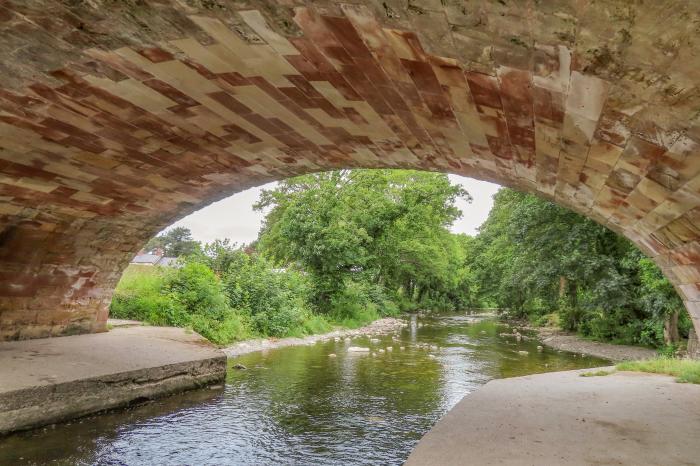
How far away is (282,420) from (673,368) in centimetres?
636

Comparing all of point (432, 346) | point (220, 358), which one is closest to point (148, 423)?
point (220, 358)

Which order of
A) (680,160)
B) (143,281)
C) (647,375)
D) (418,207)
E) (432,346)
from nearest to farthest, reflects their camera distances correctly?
(680,160)
(647,375)
(143,281)
(432,346)
(418,207)

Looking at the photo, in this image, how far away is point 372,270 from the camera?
21.2m

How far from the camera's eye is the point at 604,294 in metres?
13.9

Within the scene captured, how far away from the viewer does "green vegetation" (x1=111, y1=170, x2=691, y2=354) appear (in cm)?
1212

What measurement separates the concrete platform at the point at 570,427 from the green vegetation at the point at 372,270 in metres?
6.93

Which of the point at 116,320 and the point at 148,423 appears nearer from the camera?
the point at 148,423

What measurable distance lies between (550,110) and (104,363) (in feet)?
21.0

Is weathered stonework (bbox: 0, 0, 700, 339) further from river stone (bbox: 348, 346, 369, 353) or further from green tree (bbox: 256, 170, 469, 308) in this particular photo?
green tree (bbox: 256, 170, 469, 308)

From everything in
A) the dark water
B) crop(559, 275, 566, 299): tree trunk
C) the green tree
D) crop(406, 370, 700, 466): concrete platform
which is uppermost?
the green tree

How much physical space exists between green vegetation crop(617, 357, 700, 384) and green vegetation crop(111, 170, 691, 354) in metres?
4.10

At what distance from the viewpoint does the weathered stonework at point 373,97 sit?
1949 millimetres

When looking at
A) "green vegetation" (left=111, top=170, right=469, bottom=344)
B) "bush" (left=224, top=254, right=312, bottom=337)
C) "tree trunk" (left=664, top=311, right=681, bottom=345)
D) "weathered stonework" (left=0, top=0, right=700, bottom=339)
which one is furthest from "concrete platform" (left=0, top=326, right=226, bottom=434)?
"tree trunk" (left=664, top=311, right=681, bottom=345)

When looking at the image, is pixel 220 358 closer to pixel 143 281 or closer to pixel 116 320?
pixel 116 320
